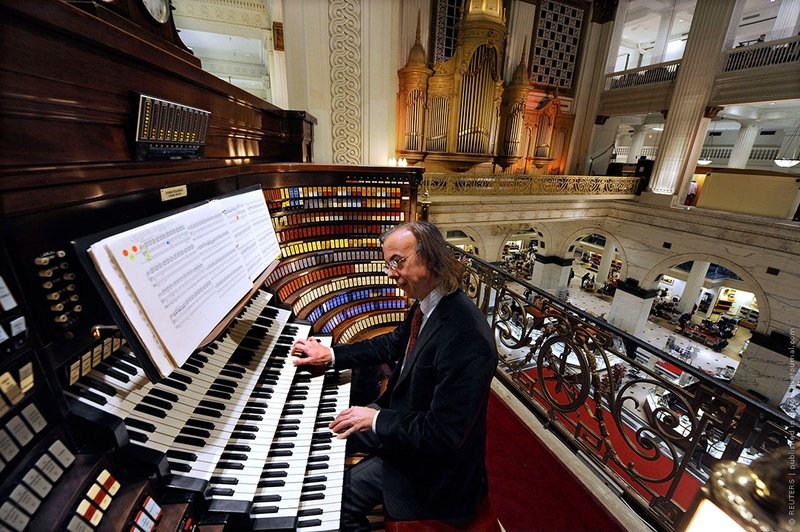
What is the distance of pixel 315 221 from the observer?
4254 mm

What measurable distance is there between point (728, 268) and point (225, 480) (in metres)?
12.1

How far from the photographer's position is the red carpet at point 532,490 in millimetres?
1854

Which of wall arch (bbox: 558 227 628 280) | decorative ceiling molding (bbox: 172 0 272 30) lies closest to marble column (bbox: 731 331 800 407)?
wall arch (bbox: 558 227 628 280)

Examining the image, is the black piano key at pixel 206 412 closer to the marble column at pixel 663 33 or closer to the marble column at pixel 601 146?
the marble column at pixel 601 146

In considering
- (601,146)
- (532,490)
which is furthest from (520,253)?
(532,490)

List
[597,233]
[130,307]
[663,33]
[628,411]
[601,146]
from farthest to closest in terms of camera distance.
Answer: [601,146] < [597,233] < [663,33] < [628,411] < [130,307]

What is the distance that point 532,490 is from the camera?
2037mm

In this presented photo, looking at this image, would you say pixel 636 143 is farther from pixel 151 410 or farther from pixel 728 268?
pixel 151 410

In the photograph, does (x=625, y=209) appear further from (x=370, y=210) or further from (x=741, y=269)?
(x=370, y=210)

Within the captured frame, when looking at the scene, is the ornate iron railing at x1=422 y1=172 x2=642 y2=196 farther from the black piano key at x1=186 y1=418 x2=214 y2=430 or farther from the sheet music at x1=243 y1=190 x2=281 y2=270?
the black piano key at x1=186 y1=418 x2=214 y2=430

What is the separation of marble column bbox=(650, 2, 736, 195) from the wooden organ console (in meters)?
12.9

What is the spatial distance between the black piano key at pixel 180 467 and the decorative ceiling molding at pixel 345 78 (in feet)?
19.9

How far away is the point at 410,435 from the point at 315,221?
11.2 feet

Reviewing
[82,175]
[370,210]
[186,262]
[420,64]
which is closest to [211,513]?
[186,262]
